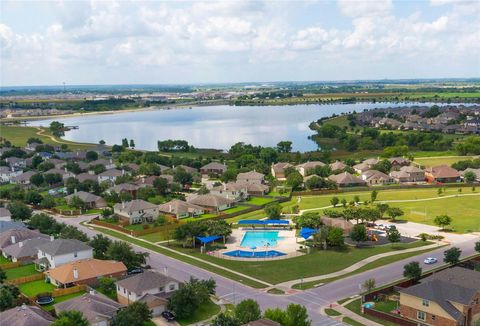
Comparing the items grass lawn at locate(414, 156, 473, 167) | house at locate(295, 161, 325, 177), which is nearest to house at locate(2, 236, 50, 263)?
house at locate(295, 161, 325, 177)

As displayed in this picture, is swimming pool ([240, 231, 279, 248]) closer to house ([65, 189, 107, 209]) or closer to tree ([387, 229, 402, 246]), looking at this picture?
tree ([387, 229, 402, 246])

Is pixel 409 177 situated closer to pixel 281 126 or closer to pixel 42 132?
pixel 281 126

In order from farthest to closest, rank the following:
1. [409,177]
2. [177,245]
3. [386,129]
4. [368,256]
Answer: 1. [386,129]
2. [409,177]
3. [177,245]
4. [368,256]

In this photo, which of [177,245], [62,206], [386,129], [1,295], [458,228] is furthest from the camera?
[386,129]

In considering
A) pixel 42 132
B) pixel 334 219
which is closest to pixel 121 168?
pixel 334 219

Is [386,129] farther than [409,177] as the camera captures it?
Yes
